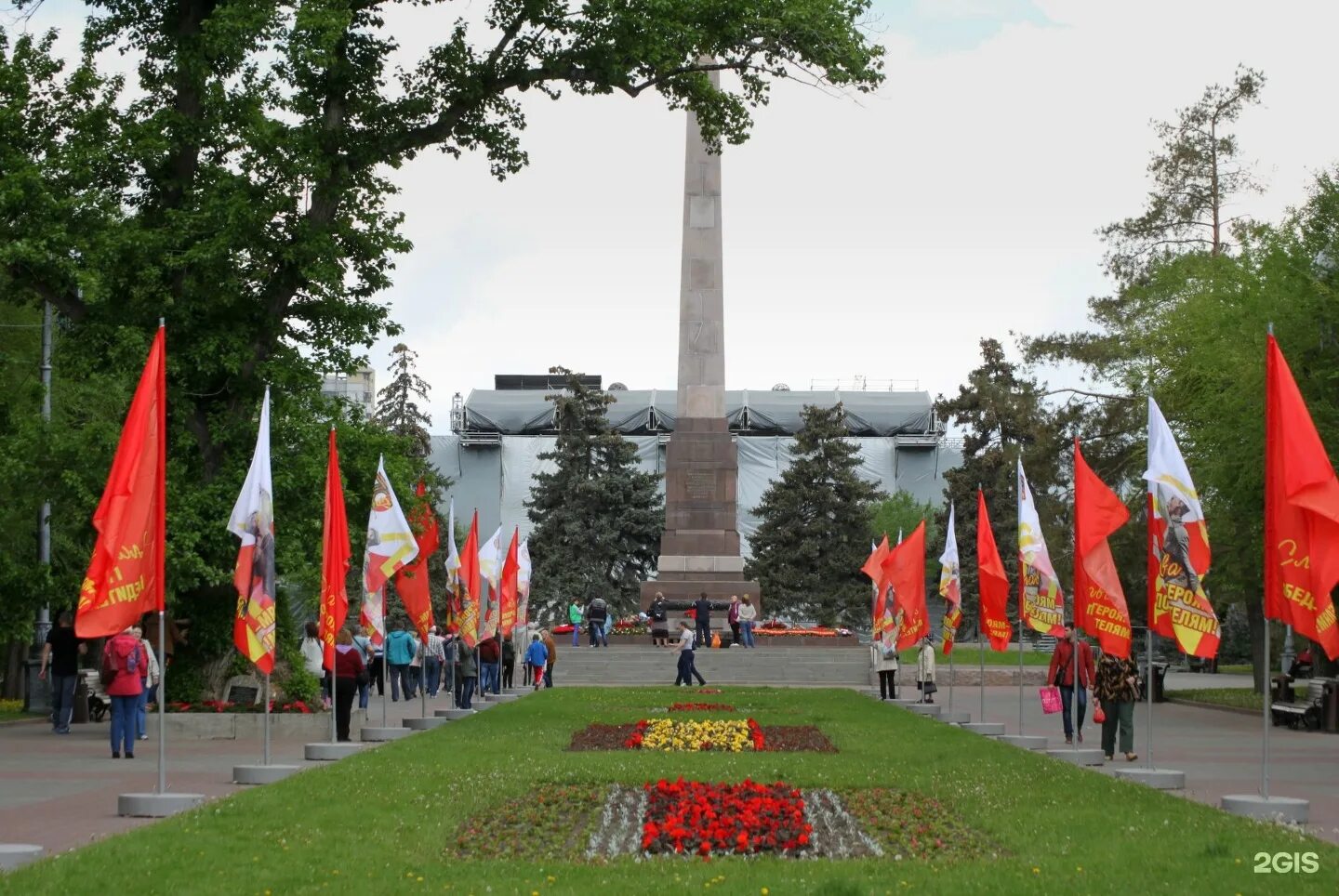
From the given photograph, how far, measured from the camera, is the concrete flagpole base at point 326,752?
22266mm

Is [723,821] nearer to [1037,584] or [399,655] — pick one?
[1037,584]

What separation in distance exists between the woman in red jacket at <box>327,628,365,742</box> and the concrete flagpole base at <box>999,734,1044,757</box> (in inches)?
332

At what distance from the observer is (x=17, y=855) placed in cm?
1269

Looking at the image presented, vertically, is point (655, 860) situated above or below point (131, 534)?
below

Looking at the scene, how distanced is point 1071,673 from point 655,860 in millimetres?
13466

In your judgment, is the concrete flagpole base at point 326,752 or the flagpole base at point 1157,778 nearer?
the flagpole base at point 1157,778

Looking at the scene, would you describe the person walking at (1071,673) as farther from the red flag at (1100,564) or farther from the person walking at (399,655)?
the person walking at (399,655)

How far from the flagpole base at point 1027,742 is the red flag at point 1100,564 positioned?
3.92 meters

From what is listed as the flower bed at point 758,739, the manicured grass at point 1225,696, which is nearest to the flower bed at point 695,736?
the flower bed at point 758,739

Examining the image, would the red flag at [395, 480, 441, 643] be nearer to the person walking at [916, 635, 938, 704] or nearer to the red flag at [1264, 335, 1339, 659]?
the person walking at [916, 635, 938, 704]

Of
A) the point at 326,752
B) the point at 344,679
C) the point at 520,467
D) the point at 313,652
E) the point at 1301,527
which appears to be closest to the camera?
the point at 1301,527

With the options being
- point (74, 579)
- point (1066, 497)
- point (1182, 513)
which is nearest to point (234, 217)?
point (74, 579)

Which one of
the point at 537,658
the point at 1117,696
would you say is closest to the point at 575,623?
the point at 537,658

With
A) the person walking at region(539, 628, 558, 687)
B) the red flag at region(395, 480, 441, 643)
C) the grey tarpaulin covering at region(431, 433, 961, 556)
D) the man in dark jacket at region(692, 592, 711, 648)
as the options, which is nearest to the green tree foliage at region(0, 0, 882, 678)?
the red flag at region(395, 480, 441, 643)
